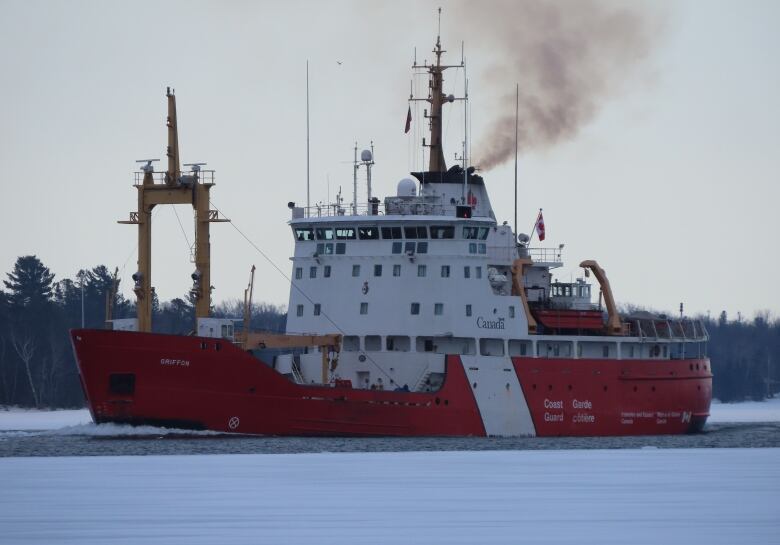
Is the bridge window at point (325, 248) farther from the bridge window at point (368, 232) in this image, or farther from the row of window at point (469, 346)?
the row of window at point (469, 346)

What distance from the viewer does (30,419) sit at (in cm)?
6334

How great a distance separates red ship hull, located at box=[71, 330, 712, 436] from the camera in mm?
41719

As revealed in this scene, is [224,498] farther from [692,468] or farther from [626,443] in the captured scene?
[626,443]

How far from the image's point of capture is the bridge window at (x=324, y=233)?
4719 centimetres

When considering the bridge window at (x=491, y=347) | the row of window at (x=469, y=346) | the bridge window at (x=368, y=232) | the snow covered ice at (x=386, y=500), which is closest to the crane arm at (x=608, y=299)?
the row of window at (x=469, y=346)

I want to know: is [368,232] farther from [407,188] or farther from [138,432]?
[138,432]

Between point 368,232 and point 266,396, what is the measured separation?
20.8ft

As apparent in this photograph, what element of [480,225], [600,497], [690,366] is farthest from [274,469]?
[690,366]

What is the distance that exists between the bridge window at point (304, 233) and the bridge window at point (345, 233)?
96 cm

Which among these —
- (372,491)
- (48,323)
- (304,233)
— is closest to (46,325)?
(48,323)

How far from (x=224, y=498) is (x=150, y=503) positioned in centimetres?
145

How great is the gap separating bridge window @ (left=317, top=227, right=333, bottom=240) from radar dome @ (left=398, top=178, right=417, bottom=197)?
2.56 meters

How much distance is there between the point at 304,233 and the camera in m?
47.8

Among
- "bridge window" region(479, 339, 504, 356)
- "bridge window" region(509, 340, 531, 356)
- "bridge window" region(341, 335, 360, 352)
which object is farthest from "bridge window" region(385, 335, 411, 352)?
"bridge window" region(509, 340, 531, 356)
